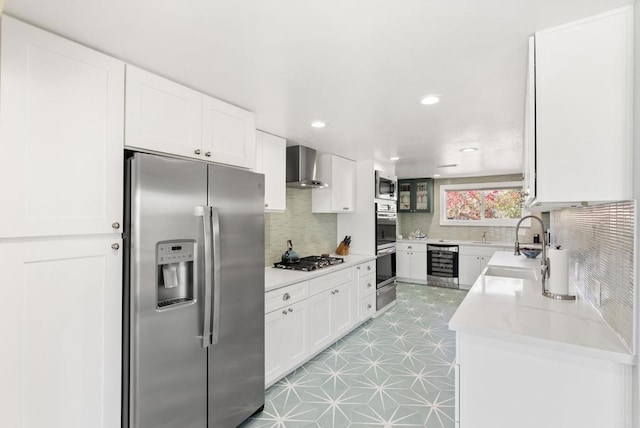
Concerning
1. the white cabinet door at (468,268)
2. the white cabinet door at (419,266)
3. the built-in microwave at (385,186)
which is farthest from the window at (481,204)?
the built-in microwave at (385,186)

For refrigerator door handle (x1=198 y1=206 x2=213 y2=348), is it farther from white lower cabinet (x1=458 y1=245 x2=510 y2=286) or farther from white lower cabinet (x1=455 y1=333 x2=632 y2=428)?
white lower cabinet (x1=458 y1=245 x2=510 y2=286)

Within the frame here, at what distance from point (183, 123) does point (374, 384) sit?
8.00ft

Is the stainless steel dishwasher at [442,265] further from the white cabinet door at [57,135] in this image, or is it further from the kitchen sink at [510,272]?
the white cabinet door at [57,135]

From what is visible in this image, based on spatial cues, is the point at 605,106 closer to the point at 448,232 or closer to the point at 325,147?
the point at 325,147

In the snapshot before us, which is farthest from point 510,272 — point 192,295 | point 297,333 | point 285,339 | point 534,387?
point 192,295

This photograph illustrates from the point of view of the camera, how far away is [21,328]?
127cm

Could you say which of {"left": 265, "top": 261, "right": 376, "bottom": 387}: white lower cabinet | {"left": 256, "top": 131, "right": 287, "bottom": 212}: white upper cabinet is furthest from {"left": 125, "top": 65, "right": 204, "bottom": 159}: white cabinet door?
{"left": 265, "top": 261, "right": 376, "bottom": 387}: white lower cabinet

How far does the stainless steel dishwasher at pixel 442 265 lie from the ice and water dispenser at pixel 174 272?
5.27 metres

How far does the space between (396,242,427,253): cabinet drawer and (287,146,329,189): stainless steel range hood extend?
140 inches

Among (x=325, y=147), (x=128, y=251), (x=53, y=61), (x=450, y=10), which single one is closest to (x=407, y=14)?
(x=450, y=10)

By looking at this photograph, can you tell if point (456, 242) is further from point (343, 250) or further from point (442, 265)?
point (343, 250)

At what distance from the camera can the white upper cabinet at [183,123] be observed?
165 centimetres

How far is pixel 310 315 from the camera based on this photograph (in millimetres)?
3010

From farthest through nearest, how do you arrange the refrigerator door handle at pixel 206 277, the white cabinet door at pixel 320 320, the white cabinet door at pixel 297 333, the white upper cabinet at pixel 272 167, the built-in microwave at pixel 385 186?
1. the built-in microwave at pixel 385 186
2. the white cabinet door at pixel 320 320
3. the white upper cabinet at pixel 272 167
4. the white cabinet door at pixel 297 333
5. the refrigerator door handle at pixel 206 277
